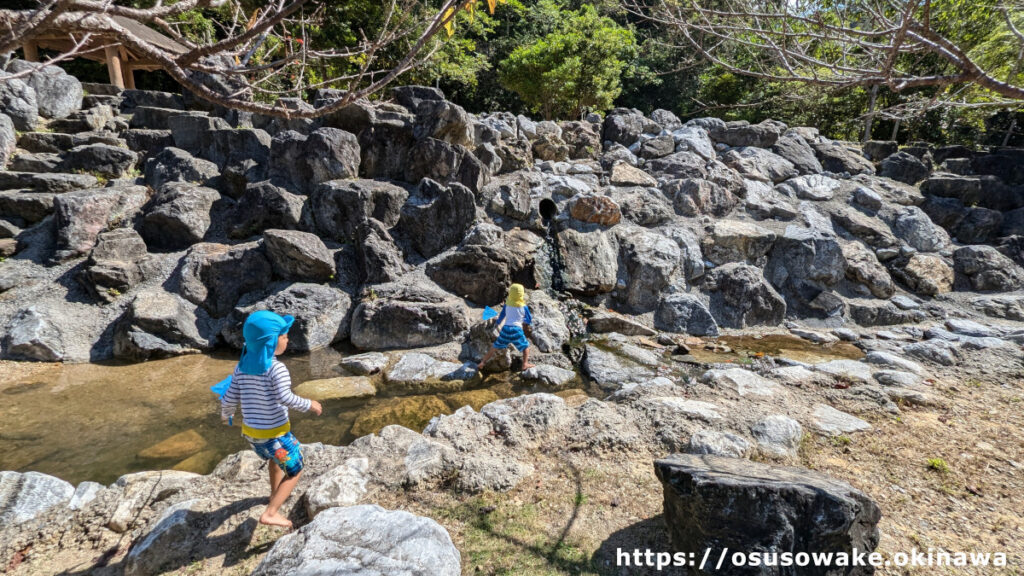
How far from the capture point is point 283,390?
2.86 meters

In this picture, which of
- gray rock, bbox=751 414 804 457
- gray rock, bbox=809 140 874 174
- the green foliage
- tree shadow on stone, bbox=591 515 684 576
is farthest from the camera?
the green foliage

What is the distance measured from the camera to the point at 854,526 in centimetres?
227

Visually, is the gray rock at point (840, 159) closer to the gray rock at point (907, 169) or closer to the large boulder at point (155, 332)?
the gray rock at point (907, 169)

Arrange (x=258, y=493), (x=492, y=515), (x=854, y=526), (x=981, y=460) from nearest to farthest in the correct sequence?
(x=854, y=526) < (x=492, y=515) < (x=258, y=493) < (x=981, y=460)

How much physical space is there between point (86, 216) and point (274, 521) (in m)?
8.24

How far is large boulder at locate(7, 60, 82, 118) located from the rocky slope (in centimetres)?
7

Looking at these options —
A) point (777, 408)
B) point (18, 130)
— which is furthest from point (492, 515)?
point (18, 130)

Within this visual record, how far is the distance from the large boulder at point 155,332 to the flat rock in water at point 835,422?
840cm

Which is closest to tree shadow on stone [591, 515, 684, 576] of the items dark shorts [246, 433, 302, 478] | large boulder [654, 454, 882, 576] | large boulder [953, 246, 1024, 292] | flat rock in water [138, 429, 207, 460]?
large boulder [654, 454, 882, 576]

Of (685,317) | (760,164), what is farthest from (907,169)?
(685,317)

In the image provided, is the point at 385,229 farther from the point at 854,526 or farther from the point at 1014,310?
the point at 1014,310

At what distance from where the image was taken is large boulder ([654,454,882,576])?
7.23ft

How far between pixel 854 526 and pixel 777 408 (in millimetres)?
2328

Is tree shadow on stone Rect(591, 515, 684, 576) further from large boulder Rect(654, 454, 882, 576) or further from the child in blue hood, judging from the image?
the child in blue hood
